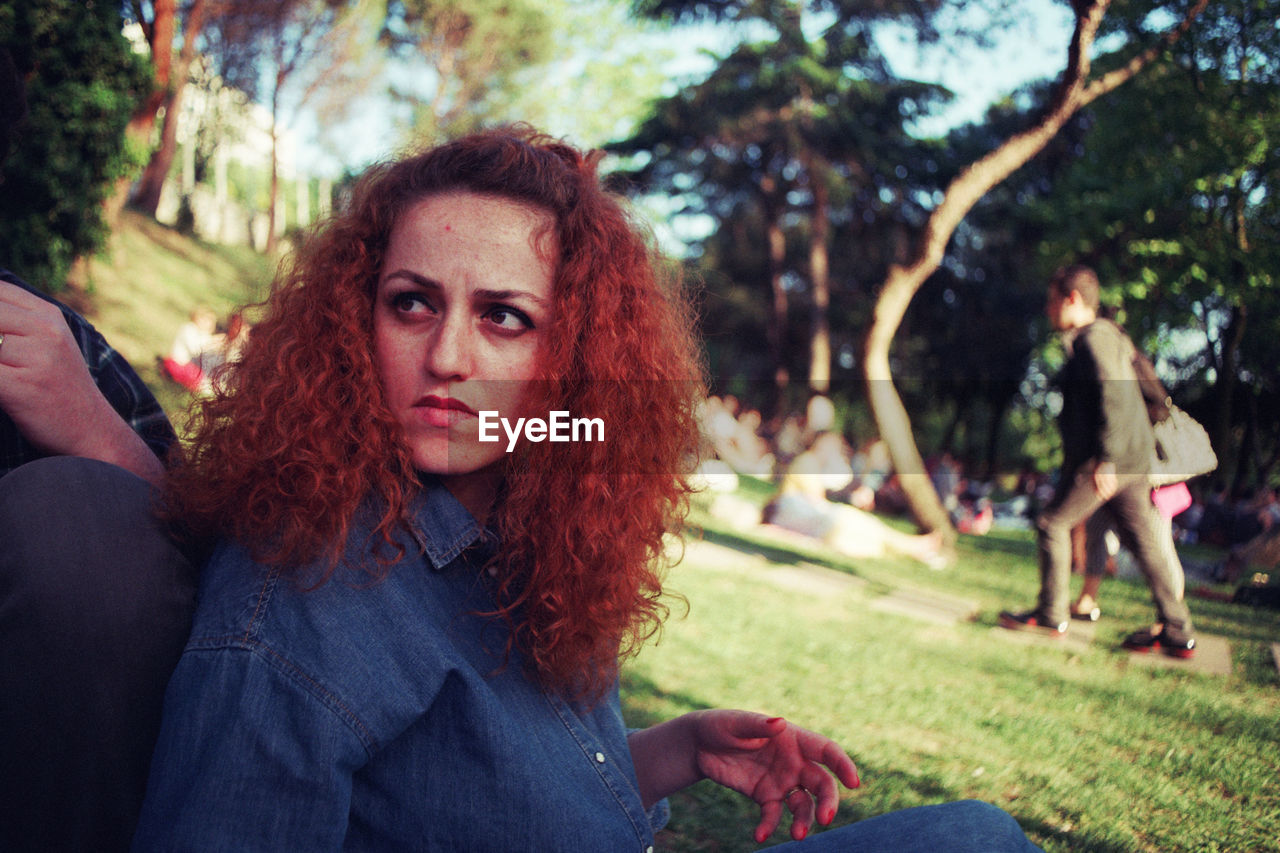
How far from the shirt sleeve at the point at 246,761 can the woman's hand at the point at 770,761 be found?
0.80m

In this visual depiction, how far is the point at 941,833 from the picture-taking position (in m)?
1.26

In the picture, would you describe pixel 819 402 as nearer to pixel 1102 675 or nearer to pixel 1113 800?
pixel 1102 675

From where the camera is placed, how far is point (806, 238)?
27.0 m

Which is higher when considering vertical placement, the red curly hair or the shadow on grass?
the red curly hair

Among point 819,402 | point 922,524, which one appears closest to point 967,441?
point 819,402

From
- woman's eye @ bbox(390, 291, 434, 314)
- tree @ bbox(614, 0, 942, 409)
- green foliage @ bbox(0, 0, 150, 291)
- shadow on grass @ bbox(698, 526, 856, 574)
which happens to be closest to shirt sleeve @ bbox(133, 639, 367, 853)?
woman's eye @ bbox(390, 291, 434, 314)

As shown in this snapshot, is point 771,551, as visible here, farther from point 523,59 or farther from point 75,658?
point 523,59

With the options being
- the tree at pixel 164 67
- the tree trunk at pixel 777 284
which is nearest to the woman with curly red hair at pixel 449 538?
the tree at pixel 164 67

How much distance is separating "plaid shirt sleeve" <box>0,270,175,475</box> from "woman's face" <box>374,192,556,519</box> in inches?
21.3

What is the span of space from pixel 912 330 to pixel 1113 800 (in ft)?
83.8

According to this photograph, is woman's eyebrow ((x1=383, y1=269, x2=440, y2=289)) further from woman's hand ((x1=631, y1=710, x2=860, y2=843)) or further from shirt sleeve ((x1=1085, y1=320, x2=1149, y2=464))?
shirt sleeve ((x1=1085, y1=320, x2=1149, y2=464))

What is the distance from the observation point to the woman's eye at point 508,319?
134 cm

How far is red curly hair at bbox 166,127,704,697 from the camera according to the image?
3.92 feet

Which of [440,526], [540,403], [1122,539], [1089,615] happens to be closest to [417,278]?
[540,403]
